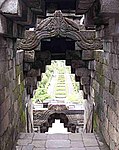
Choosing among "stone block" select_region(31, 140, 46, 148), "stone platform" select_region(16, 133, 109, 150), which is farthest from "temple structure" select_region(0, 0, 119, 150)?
"stone block" select_region(31, 140, 46, 148)

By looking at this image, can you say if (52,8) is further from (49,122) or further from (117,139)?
(49,122)

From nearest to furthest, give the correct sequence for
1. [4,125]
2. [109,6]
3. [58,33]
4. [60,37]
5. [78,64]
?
[109,6] < [4,125] < [58,33] < [60,37] < [78,64]

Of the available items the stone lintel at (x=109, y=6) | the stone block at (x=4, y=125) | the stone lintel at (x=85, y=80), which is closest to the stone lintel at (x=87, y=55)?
the stone lintel at (x=85, y=80)

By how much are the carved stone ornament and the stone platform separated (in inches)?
85.3

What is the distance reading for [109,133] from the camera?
5004 mm

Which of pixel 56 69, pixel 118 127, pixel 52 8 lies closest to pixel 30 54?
pixel 52 8

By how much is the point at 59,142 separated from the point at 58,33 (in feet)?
8.17

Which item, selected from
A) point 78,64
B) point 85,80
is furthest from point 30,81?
point 85,80

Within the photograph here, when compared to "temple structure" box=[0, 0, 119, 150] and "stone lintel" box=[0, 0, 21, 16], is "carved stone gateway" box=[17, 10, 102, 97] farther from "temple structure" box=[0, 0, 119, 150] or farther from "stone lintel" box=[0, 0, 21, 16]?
"stone lintel" box=[0, 0, 21, 16]

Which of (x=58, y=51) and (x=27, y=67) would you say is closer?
(x=27, y=67)

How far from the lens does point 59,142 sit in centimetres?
579

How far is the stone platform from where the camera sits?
5426 mm

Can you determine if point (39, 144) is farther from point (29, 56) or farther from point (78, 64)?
point (78, 64)

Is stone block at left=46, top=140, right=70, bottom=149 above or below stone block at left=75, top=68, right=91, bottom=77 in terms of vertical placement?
below
